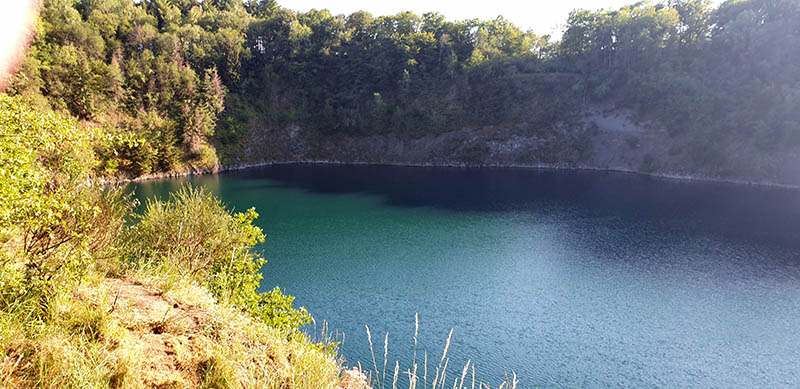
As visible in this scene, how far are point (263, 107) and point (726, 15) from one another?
2815 inches

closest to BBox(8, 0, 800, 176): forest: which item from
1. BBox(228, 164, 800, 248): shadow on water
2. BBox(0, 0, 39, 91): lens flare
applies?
BBox(0, 0, 39, 91): lens flare

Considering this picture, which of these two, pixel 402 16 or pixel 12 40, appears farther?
pixel 402 16

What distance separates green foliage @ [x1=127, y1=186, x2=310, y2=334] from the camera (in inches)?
436

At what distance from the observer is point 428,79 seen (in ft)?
237

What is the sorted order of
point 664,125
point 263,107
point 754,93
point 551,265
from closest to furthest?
point 551,265 < point 754,93 < point 664,125 < point 263,107

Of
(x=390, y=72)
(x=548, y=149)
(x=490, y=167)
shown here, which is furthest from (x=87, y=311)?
(x=390, y=72)

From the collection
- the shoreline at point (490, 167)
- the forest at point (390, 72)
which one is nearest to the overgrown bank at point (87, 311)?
the shoreline at point (490, 167)

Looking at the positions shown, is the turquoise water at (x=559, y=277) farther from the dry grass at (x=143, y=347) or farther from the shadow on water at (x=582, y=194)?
the dry grass at (x=143, y=347)

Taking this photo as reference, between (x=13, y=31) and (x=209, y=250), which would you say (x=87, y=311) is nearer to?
(x=209, y=250)

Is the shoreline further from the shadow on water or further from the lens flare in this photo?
the lens flare

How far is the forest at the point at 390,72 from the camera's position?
51.7 metres

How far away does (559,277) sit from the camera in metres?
24.6

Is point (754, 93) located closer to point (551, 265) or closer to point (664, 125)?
point (664, 125)

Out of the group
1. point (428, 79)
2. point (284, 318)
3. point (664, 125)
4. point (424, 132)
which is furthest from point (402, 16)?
point (284, 318)
